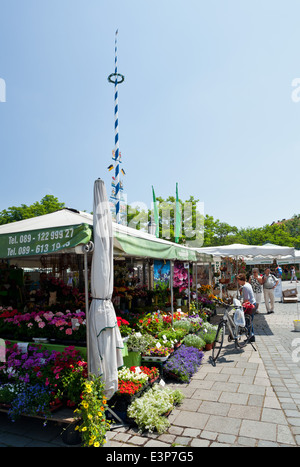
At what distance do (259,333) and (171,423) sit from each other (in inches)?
247

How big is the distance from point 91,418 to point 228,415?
1920mm

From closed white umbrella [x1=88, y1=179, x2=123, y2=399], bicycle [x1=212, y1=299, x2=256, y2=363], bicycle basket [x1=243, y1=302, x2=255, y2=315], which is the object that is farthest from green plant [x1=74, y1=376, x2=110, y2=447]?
bicycle basket [x1=243, y1=302, x2=255, y2=315]

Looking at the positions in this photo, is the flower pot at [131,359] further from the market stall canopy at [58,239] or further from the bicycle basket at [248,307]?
the bicycle basket at [248,307]

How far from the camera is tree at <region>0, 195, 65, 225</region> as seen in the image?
105 feet

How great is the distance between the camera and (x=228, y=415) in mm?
4082

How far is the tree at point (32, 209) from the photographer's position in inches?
1261

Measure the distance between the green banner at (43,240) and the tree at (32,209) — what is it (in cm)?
2925

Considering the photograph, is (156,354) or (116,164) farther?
(116,164)

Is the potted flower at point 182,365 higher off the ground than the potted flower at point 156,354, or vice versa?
the potted flower at point 156,354

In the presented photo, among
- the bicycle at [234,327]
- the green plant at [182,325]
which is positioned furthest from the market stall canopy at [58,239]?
the bicycle at [234,327]

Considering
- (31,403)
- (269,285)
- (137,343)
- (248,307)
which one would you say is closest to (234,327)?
(248,307)

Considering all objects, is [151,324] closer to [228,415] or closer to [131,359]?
[131,359]
